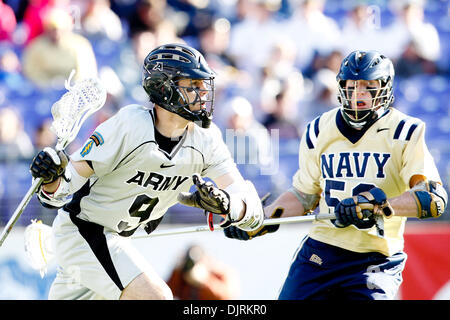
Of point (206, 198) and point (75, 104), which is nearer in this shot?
point (206, 198)

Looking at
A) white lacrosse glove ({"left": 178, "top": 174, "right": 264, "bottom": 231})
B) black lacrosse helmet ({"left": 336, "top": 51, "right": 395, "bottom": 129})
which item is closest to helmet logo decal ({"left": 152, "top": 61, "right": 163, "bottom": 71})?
white lacrosse glove ({"left": 178, "top": 174, "right": 264, "bottom": 231})

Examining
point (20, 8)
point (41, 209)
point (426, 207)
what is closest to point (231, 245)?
point (41, 209)

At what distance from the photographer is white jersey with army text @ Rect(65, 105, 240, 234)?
434 cm

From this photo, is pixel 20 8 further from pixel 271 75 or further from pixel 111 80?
pixel 271 75

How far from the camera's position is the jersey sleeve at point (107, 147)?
4297 mm

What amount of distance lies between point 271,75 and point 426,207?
4352mm

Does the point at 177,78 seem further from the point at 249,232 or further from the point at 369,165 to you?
the point at 369,165

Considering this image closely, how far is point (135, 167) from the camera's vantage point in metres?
→ 4.43

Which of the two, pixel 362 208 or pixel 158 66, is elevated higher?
pixel 158 66

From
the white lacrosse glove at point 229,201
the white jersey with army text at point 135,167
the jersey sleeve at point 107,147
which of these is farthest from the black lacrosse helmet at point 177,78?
the white lacrosse glove at point 229,201

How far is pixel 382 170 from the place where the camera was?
4613 millimetres

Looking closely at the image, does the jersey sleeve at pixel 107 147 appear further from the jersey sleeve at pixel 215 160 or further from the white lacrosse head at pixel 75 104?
the jersey sleeve at pixel 215 160

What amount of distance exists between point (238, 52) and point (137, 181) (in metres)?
4.75

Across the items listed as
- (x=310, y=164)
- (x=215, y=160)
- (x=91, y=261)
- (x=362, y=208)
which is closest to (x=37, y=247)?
(x=91, y=261)
